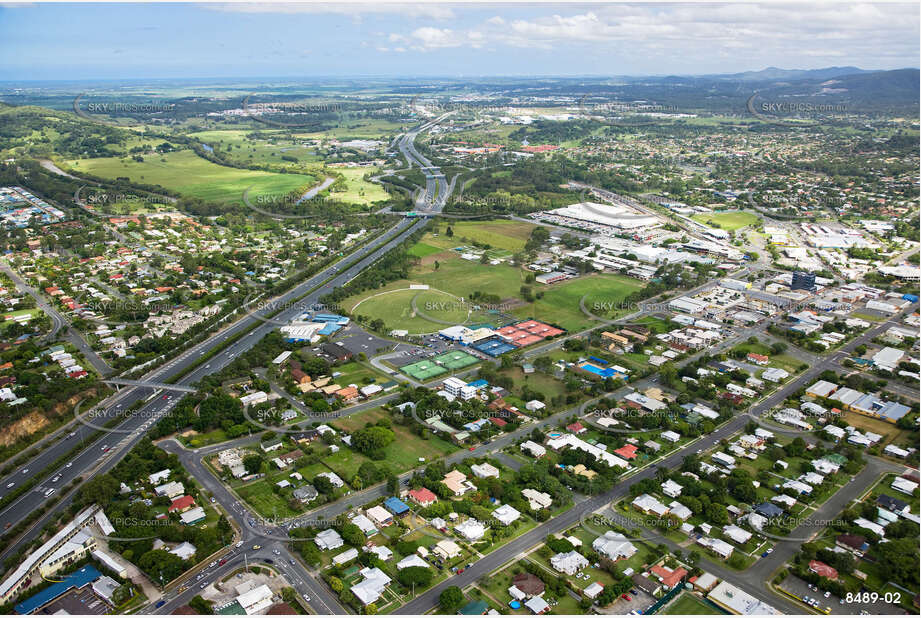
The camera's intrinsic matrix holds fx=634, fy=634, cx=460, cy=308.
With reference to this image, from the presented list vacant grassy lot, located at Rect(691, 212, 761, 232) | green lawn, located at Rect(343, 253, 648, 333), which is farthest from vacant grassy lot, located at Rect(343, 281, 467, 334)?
vacant grassy lot, located at Rect(691, 212, 761, 232)

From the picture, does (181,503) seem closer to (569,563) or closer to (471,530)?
(471,530)

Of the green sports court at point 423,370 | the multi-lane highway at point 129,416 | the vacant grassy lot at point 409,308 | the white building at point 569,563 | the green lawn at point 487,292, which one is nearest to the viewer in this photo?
the white building at point 569,563

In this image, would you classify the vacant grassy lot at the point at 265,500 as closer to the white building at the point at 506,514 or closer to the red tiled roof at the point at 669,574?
the white building at the point at 506,514

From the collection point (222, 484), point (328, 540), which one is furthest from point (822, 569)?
point (222, 484)

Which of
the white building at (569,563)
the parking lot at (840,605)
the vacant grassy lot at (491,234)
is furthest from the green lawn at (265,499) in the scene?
the vacant grassy lot at (491,234)

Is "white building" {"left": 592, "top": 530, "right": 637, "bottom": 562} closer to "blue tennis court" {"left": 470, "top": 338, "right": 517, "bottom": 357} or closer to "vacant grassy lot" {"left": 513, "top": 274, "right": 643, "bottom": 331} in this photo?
"blue tennis court" {"left": 470, "top": 338, "right": 517, "bottom": 357}
